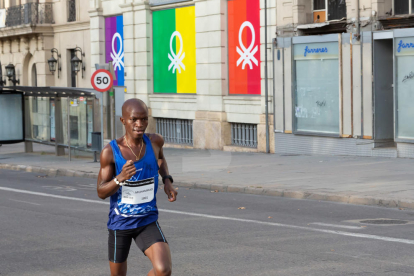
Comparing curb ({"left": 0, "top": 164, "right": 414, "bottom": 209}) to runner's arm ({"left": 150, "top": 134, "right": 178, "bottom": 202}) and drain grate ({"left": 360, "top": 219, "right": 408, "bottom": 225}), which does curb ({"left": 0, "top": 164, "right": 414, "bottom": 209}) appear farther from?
runner's arm ({"left": 150, "top": 134, "right": 178, "bottom": 202})

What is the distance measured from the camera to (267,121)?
21703 millimetres

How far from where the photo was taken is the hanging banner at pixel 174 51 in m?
25.2

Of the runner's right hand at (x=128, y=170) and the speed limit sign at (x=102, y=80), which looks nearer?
the runner's right hand at (x=128, y=170)

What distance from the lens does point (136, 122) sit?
510cm

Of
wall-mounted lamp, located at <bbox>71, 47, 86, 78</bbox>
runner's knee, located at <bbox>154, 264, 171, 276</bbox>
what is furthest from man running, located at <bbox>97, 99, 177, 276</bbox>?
wall-mounted lamp, located at <bbox>71, 47, 86, 78</bbox>

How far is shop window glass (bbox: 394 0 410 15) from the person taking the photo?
717 inches

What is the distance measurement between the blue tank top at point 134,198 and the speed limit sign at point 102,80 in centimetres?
1409

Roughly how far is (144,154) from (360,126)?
47.1 feet

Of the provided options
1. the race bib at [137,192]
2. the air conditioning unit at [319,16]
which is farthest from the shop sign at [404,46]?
the race bib at [137,192]

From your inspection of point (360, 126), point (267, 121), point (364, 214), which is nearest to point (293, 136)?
point (267, 121)

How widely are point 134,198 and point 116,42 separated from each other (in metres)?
24.8

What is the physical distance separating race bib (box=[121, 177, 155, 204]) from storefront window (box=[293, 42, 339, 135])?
14.9 m

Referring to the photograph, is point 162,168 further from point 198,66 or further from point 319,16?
point 198,66

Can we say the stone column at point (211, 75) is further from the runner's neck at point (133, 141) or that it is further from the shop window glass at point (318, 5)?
the runner's neck at point (133, 141)
